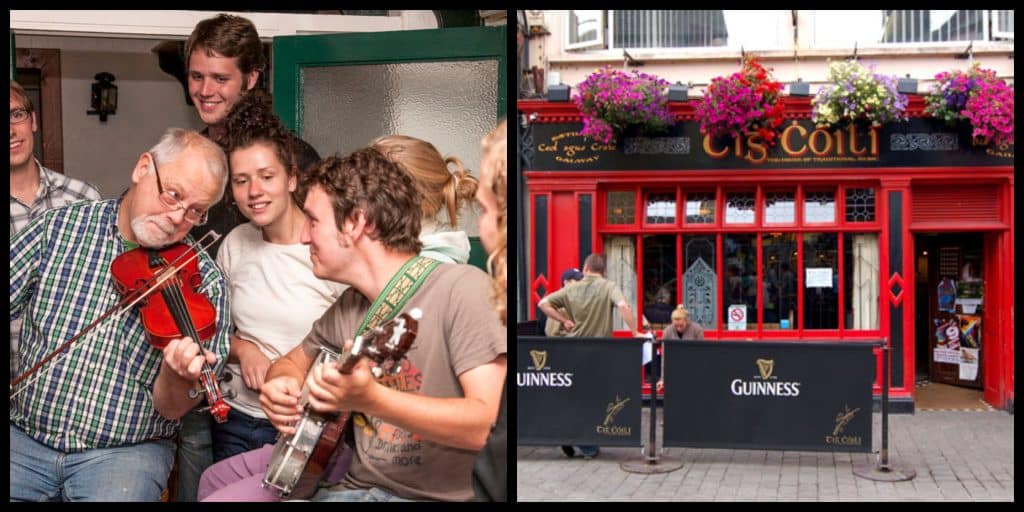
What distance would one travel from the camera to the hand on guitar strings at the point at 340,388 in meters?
4.05

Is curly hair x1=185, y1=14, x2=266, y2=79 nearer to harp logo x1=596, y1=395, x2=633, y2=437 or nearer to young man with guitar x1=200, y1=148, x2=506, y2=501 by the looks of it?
young man with guitar x1=200, y1=148, x2=506, y2=501

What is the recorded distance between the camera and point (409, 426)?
13.5 feet

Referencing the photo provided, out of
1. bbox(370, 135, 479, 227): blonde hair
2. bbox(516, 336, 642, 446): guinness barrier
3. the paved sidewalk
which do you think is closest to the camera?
bbox(370, 135, 479, 227): blonde hair

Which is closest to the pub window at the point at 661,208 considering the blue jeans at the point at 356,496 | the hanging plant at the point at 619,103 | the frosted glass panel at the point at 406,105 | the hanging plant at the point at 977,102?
the hanging plant at the point at 619,103

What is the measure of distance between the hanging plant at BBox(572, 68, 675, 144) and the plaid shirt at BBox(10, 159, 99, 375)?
24.9 feet

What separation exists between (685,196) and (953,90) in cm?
288

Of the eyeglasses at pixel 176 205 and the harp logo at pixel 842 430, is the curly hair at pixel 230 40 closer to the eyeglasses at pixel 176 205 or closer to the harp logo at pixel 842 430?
the eyeglasses at pixel 176 205

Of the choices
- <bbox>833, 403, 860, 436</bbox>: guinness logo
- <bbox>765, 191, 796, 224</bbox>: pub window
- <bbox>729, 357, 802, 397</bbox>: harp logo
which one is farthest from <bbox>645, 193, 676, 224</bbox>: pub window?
<bbox>833, 403, 860, 436</bbox>: guinness logo

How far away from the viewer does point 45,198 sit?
14.7 ft

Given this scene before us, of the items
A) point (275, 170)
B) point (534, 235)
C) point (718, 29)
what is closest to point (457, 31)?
point (275, 170)

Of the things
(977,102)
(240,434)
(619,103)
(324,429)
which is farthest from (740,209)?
(324,429)

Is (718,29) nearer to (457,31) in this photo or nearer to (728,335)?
(728,335)

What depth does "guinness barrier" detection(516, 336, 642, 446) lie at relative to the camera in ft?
28.9

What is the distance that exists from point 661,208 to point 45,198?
829 centimetres
